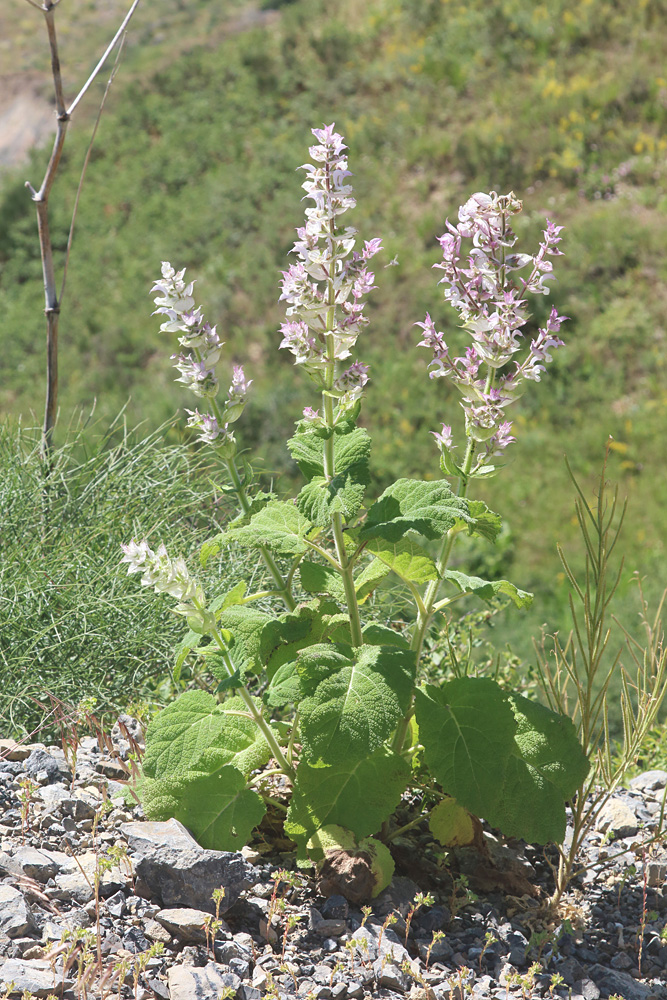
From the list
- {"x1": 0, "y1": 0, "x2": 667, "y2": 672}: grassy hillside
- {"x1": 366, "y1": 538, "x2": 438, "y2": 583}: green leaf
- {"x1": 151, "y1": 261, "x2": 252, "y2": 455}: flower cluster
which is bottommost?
{"x1": 0, "y1": 0, "x2": 667, "y2": 672}: grassy hillside

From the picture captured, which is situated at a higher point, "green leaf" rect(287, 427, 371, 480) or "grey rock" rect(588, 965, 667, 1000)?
"green leaf" rect(287, 427, 371, 480)

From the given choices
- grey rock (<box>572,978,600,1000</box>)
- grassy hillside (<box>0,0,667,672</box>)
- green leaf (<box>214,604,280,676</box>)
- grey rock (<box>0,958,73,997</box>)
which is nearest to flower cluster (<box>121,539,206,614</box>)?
green leaf (<box>214,604,280,676</box>)

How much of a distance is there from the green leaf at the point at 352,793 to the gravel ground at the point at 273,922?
6.0 inches

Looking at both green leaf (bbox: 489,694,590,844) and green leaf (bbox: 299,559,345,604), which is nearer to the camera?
green leaf (bbox: 489,694,590,844)

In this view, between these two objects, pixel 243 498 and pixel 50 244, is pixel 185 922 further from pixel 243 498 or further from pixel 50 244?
pixel 50 244

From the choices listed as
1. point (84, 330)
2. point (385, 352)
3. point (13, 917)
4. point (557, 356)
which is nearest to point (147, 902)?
point (13, 917)

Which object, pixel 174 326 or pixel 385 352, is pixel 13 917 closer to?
pixel 174 326

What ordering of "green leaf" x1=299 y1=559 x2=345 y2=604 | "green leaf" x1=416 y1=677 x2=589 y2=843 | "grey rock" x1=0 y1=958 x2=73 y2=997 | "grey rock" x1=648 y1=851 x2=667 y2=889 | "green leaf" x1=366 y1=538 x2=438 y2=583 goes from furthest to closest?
1. "grey rock" x1=648 y1=851 x2=667 y2=889
2. "green leaf" x1=299 y1=559 x2=345 y2=604
3. "green leaf" x1=366 y1=538 x2=438 y2=583
4. "green leaf" x1=416 y1=677 x2=589 y2=843
5. "grey rock" x1=0 y1=958 x2=73 y2=997

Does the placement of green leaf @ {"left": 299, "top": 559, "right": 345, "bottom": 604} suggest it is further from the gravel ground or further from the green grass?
the green grass

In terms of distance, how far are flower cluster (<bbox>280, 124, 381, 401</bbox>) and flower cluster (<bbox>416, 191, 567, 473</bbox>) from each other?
0.18m

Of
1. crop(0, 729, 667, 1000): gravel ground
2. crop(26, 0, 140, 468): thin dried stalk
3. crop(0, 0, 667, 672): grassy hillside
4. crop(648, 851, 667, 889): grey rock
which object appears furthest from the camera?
crop(0, 0, 667, 672): grassy hillside

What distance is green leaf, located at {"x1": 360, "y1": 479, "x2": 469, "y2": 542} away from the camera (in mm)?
1763

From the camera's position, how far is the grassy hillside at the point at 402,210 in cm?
793

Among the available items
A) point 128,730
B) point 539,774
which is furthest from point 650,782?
point 128,730
